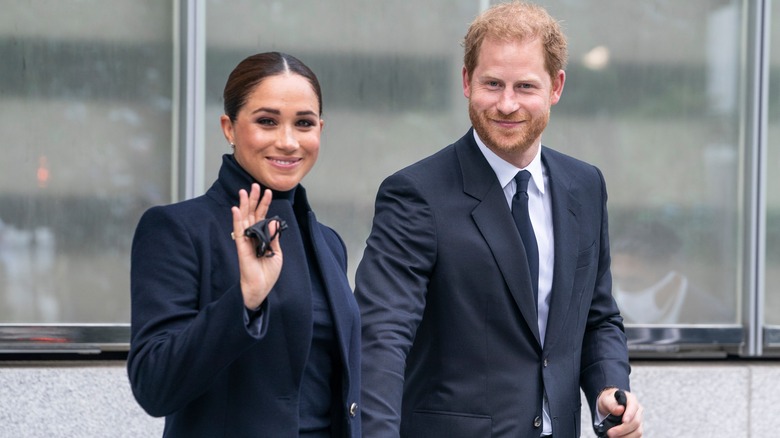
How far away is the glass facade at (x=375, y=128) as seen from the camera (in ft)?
19.3

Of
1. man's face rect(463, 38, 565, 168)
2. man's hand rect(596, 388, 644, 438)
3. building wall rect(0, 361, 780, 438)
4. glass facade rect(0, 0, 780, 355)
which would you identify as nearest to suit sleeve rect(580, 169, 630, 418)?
man's hand rect(596, 388, 644, 438)

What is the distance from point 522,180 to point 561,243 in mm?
224

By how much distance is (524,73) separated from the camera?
3.54 meters

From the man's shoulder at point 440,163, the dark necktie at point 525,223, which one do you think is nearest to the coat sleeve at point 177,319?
the man's shoulder at point 440,163

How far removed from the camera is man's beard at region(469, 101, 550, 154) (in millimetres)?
3549

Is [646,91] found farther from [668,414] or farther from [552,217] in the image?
[552,217]

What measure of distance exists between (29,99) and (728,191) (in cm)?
371

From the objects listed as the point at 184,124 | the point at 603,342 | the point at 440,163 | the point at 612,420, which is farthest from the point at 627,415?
the point at 184,124

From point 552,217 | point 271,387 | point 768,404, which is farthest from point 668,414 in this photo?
point 271,387

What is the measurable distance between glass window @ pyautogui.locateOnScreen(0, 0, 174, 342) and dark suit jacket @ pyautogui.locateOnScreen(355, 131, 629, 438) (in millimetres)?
2671

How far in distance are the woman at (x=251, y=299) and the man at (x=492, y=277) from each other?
0.98ft

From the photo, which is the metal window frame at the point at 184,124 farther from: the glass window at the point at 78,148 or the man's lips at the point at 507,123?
the man's lips at the point at 507,123

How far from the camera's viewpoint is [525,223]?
359cm

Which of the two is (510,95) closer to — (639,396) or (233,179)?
(233,179)
